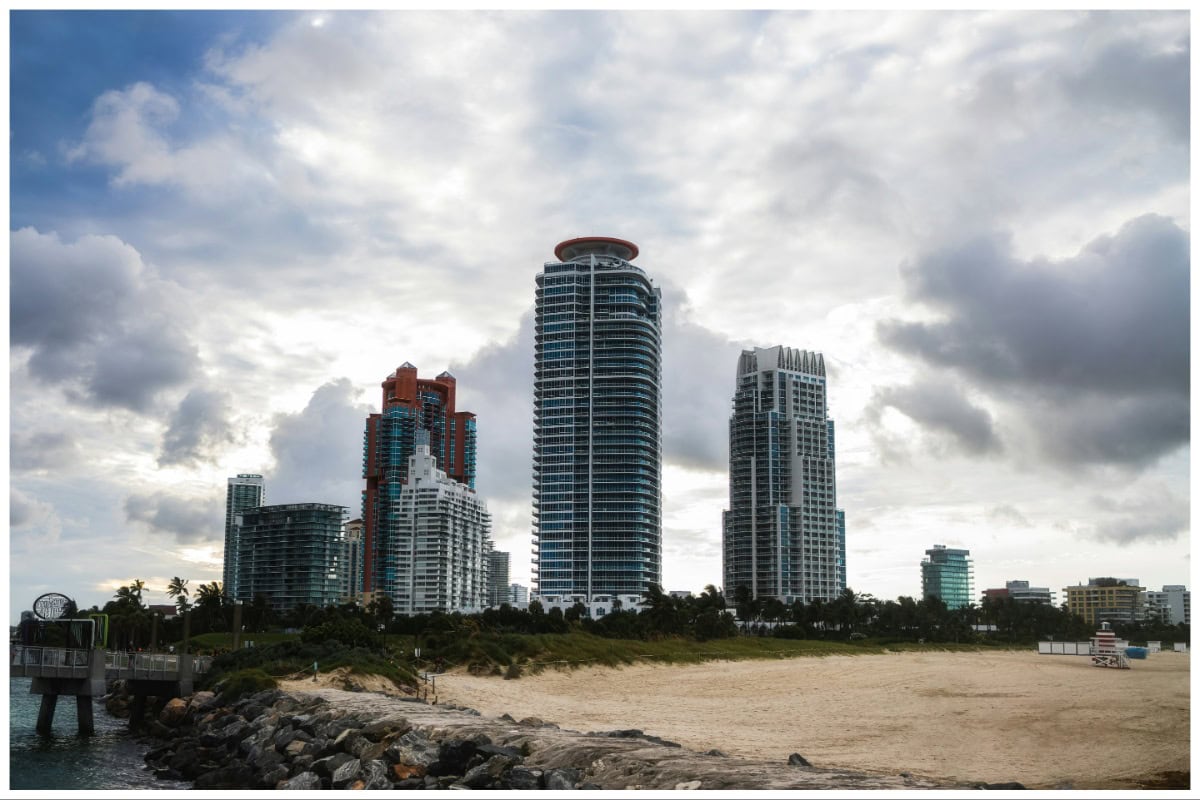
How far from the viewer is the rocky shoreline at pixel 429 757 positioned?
22.2m

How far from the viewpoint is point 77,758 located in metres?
41.5

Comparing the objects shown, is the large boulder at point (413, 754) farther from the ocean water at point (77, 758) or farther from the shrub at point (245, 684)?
the shrub at point (245, 684)

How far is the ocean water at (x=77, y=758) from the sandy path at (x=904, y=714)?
1305 centimetres

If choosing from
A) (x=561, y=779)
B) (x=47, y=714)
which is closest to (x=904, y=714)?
(x=561, y=779)

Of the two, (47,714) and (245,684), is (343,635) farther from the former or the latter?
(245,684)

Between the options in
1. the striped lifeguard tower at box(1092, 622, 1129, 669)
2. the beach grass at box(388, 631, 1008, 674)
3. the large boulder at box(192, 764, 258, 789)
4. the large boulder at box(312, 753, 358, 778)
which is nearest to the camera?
the large boulder at box(312, 753, 358, 778)

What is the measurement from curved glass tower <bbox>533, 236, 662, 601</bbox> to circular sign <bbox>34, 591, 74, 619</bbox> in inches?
5280

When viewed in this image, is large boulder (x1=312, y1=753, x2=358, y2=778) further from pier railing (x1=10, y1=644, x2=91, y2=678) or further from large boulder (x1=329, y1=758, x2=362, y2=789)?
pier railing (x1=10, y1=644, x2=91, y2=678)

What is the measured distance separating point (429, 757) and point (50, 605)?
1312 inches

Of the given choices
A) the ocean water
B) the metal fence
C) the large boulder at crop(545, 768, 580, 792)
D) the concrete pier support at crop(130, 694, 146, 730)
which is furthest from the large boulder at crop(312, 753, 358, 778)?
the concrete pier support at crop(130, 694, 146, 730)

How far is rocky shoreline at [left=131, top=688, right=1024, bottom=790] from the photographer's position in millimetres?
22188

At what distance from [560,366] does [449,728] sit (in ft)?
527

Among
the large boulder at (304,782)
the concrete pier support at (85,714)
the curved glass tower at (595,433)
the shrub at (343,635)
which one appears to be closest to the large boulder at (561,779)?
the large boulder at (304,782)

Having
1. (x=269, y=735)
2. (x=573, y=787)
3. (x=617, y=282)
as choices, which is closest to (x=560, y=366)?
(x=617, y=282)
